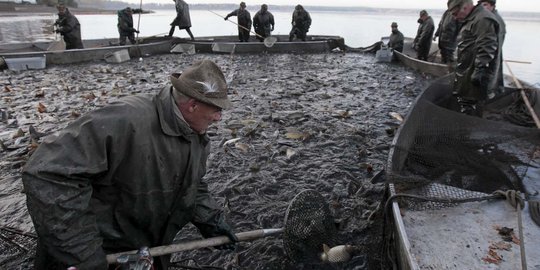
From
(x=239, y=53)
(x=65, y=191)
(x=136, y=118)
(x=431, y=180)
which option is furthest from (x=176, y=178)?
(x=239, y=53)

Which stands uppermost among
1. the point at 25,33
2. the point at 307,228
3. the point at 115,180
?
the point at 25,33

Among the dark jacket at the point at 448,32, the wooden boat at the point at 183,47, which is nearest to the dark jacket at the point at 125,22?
the wooden boat at the point at 183,47

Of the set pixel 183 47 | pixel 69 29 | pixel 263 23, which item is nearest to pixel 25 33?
pixel 69 29

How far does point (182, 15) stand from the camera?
15219 millimetres

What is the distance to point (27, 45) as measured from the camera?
15211 millimetres

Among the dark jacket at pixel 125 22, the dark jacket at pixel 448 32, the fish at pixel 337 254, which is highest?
A: the dark jacket at pixel 125 22

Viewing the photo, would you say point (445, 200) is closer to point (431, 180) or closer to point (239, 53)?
point (431, 180)

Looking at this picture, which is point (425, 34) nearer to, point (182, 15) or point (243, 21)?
point (243, 21)

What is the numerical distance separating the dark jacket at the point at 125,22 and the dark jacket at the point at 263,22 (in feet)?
18.2

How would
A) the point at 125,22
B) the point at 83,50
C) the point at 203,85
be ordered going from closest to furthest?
1. the point at 203,85
2. the point at 83,50
3. the point at 125,22

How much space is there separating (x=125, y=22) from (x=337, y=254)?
48.1 ft

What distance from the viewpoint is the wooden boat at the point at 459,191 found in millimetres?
2756

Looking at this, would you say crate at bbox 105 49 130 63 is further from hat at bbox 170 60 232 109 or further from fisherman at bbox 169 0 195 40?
hat at bbox 170 60 232 109

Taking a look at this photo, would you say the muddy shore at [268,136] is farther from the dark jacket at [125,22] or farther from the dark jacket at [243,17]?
the dark jacket at [243,17]
